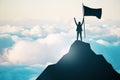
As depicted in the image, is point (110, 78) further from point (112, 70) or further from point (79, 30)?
point (79, 30)

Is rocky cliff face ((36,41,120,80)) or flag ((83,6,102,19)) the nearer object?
rocky cliff face ((36,41,120,80))

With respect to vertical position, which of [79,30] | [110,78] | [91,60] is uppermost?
[79,30]

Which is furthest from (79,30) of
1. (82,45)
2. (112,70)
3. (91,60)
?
(112,70)

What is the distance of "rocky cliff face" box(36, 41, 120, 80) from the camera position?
33956 mm

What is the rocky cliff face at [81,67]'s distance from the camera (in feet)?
111

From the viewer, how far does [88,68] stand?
3444 centimetres

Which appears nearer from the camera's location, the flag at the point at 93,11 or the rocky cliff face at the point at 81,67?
the rocky cliff face at the point at 81,67

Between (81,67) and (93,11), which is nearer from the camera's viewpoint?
(81,67)

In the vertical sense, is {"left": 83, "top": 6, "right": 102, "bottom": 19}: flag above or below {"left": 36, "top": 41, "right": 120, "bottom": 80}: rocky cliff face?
above

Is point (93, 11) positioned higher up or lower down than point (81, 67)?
higher up

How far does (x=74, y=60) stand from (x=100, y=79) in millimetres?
4047

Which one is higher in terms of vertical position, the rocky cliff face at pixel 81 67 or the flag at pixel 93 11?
the flag at pixel 93 11

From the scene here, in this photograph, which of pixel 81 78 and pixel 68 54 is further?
pixel 68 54

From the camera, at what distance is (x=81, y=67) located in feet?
113
